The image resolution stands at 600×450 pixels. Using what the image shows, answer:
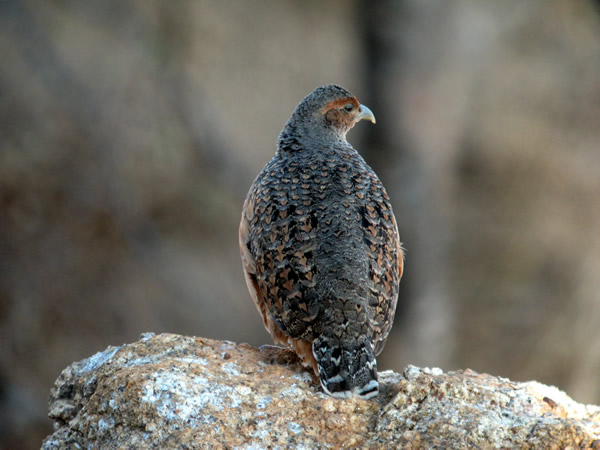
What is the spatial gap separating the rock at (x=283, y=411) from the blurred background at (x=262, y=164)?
6.87m

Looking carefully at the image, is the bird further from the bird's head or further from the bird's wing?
the bird's head

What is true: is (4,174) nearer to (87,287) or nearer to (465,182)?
(87,287)

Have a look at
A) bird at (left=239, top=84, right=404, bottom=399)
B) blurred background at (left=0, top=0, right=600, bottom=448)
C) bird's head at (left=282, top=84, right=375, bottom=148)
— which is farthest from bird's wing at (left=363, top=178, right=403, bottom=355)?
blurred background at (left=0, top=0, right=600, bottom=448)

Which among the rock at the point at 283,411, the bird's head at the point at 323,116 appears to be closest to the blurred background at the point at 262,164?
the bird's head at the point at 323,116

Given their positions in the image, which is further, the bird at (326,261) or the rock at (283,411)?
the bird at (326,261)

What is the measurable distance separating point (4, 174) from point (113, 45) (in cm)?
263

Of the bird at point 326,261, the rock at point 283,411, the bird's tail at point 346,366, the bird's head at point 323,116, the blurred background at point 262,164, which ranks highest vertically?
the blurred background at point 262,164

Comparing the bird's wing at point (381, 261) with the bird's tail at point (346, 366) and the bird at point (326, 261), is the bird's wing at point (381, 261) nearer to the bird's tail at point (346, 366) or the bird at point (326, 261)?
the bird at point (326, 261)

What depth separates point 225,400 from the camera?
4.14 m

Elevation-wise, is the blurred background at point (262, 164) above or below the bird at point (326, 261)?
above

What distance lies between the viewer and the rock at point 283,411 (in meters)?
3.87

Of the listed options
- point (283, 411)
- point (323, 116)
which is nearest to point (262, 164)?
point (323, 116)

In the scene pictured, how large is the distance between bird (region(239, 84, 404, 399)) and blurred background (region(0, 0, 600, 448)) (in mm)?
6016

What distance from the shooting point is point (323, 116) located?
6.38m
